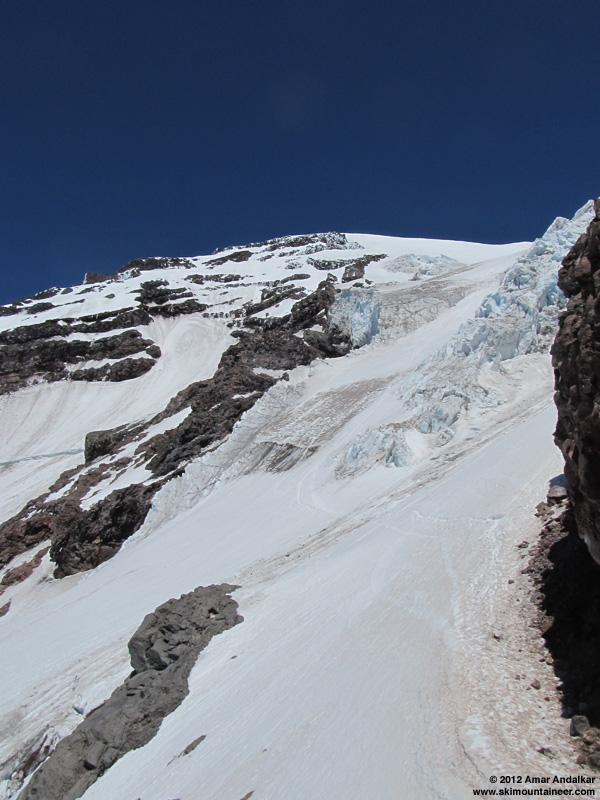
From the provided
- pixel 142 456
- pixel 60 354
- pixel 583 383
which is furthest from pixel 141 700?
pixel 60 354

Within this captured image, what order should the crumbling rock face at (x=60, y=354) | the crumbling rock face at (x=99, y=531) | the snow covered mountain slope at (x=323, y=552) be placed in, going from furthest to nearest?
1. the crumbling rock face at (x=60, y=354)
2. the crumbling rock face at (x=99, y=531)
3. the snow covered mountain slope at (x=323, y=552)

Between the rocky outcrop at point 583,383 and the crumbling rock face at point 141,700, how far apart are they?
636cm

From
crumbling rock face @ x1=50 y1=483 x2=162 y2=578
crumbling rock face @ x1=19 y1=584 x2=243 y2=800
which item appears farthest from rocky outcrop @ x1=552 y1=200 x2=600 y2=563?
crumbling rock face @ x1=50 y1=483 x2=162 y2=578

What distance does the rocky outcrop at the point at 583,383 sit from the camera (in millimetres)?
4223

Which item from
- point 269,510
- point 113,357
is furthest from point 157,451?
point 113,357

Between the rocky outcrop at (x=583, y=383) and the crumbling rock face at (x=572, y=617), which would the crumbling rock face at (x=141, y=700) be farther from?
the rocky outcrop at (x=583, y=383)

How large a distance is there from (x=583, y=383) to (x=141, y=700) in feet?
24.6

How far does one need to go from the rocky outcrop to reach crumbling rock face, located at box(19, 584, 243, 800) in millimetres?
6362

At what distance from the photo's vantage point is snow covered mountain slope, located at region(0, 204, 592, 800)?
16.6 feet

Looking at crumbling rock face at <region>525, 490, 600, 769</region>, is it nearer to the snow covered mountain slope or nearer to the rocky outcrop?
the snow covered mountain slope

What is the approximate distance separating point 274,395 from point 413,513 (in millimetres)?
15761

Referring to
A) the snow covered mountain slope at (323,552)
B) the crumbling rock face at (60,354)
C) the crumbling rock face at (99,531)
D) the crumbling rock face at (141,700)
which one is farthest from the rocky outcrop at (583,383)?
the crumbling rock face at (60,354)

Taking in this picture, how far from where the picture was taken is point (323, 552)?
1227 centimetres

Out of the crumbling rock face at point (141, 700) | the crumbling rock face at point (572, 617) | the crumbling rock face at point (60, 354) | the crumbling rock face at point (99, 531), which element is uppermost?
the crumbling rock face at point (60, 354)
